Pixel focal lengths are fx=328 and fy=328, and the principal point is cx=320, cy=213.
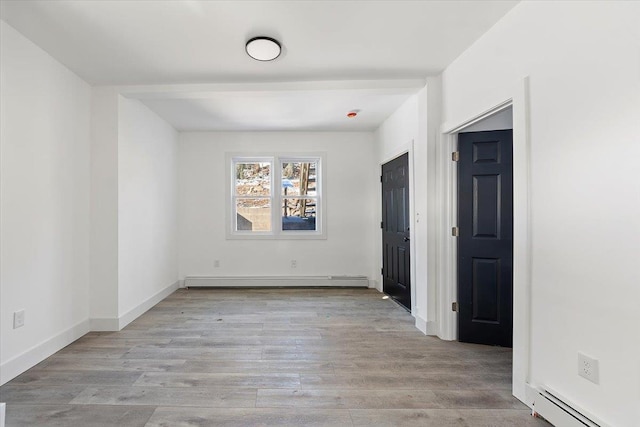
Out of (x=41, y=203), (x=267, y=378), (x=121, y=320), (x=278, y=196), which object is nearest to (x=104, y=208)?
(x=41, y=203)

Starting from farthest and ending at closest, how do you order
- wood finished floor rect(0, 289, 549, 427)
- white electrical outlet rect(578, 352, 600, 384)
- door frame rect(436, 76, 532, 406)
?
1. door frame rect(436, 76, 532, 406)
2. wood finished floor rect(0, 289, 549, 427)
3. white electrical outlet rect(578, 352, 600, 384)

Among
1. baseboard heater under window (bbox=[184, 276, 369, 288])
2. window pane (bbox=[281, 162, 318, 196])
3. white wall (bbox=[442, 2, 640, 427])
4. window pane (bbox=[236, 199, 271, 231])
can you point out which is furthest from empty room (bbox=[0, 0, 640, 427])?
window pane (bbox=[236, 199, 271, 231])

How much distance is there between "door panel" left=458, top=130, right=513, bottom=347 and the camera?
277cm

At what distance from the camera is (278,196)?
5266 millimetres

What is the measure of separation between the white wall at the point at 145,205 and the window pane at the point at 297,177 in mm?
1684

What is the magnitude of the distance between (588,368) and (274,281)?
4.10 metres

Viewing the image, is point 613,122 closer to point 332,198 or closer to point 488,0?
point 488,0

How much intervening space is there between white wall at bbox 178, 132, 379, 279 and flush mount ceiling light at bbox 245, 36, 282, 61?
8.44 ft

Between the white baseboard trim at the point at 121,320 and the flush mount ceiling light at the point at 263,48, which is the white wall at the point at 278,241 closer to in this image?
the white baseboard trim at the point at 121,320

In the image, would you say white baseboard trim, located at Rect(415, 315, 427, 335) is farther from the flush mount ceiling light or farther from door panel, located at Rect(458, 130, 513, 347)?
the flush mount ceiling light

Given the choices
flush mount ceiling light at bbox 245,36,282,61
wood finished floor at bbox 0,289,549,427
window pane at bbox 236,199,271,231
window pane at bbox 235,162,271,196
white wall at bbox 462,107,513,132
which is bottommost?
wood finished floor at bbox 0,289,549,427

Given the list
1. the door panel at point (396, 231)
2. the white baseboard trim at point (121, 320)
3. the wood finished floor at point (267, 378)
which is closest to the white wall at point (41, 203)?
the white baseboard trim at point (121, 320)

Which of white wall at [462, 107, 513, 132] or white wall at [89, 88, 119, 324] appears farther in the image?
white wall at [89, 88, 119, 324]

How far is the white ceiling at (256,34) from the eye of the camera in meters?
2.09
